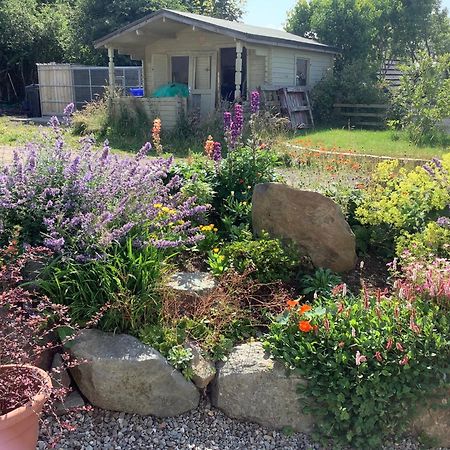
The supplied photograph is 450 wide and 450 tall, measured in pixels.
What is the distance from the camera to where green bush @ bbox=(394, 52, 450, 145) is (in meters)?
12.6

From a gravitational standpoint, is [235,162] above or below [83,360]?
above

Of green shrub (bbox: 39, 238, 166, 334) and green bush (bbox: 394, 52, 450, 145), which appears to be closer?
green shrub (bbox: 39, 238, 166, 334)

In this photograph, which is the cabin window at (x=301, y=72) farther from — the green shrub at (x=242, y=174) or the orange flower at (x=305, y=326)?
the orange flower at (x=305, y=326)

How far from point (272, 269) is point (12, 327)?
1.82 m

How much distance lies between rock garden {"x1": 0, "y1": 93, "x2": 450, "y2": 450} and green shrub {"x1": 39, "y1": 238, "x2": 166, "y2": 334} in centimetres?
1

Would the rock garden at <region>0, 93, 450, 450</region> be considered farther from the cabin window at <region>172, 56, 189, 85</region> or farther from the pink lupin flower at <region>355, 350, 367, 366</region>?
the cabin window at <region>172, 56, 189, 85</region>

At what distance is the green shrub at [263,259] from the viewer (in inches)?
150

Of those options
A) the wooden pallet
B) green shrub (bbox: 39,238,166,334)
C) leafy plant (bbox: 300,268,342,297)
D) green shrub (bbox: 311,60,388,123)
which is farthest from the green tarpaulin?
green shrub (bbox: 39,238,166,334)

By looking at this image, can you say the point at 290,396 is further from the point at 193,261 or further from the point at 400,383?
the point at 193,261

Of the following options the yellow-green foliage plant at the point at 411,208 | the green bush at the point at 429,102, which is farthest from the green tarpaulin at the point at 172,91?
the yellow-green foliage plant at the point at 411,208

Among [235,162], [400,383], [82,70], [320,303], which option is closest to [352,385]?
[400,383]

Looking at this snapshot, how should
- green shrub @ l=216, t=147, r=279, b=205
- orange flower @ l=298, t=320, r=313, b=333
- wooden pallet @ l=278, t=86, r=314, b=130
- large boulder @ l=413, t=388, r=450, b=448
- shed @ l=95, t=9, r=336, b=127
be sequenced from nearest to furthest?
large boulder @ l=413, t=388, r=450, b=448, orange flower @ l=298, t=320, r=313, b=333, green shrub @ l=216, t=147, r=279, b=205, shed @ l=95, t=9, r=336, b=127, wooden pallet @ l=278, t=86, r=314, b=130

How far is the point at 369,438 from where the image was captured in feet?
9.24

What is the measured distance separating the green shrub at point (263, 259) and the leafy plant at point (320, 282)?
13 centimetres
